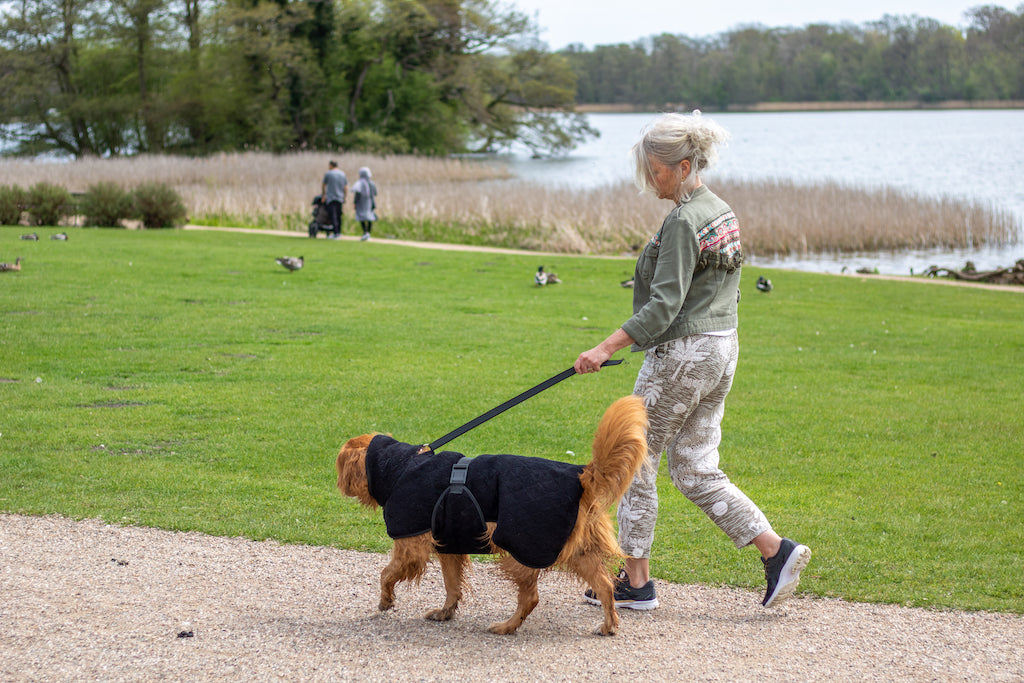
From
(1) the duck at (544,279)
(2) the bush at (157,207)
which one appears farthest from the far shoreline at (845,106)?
(1) the duck at (544,279)

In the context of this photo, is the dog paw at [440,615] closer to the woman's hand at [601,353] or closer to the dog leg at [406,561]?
the dog leg at [406,561]

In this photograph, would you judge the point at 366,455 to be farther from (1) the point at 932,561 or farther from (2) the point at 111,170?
(2) the point at 111,170

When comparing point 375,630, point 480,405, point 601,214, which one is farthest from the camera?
point 601,214

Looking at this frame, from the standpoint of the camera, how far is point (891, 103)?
5261 inches

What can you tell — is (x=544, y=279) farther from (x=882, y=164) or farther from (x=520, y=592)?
(x=882, y=164)

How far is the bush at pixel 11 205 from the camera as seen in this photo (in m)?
24.5

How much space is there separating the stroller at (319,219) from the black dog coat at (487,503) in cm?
2237

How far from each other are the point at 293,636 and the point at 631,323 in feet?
6.53

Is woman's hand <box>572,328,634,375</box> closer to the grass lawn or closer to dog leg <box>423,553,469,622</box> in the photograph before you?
dog leg <box>423,553,469,622</box>

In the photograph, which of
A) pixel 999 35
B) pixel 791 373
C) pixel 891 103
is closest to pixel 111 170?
pixel 791 373

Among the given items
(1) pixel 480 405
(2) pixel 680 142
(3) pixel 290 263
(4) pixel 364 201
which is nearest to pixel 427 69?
(4) pixel 364 201

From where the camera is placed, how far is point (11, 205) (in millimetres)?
24547

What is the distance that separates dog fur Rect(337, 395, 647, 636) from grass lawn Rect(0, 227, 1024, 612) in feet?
3.41

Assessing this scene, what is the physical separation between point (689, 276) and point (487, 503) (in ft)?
4.21
